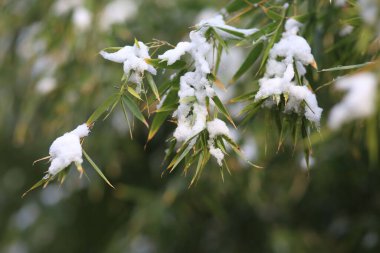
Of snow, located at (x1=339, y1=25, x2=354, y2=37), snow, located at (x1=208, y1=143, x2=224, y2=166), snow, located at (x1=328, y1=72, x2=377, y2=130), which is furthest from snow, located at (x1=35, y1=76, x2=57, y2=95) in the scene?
snow, located at (x1=328, y1=72, x2=377, y2=130)

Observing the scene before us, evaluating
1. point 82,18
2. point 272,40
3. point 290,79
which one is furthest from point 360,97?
point 82,18

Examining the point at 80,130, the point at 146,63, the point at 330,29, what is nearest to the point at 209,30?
the point at 146,63

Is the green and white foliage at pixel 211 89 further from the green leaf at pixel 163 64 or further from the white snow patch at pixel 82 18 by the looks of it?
the white snow patch at pixel 82 18

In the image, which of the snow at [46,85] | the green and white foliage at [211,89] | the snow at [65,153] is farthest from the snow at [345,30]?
the snow at [46,85]

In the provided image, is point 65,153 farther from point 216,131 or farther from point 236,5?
point 236,5

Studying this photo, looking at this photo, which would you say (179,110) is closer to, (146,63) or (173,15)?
(146,63)

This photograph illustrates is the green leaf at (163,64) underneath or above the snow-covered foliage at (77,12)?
above
